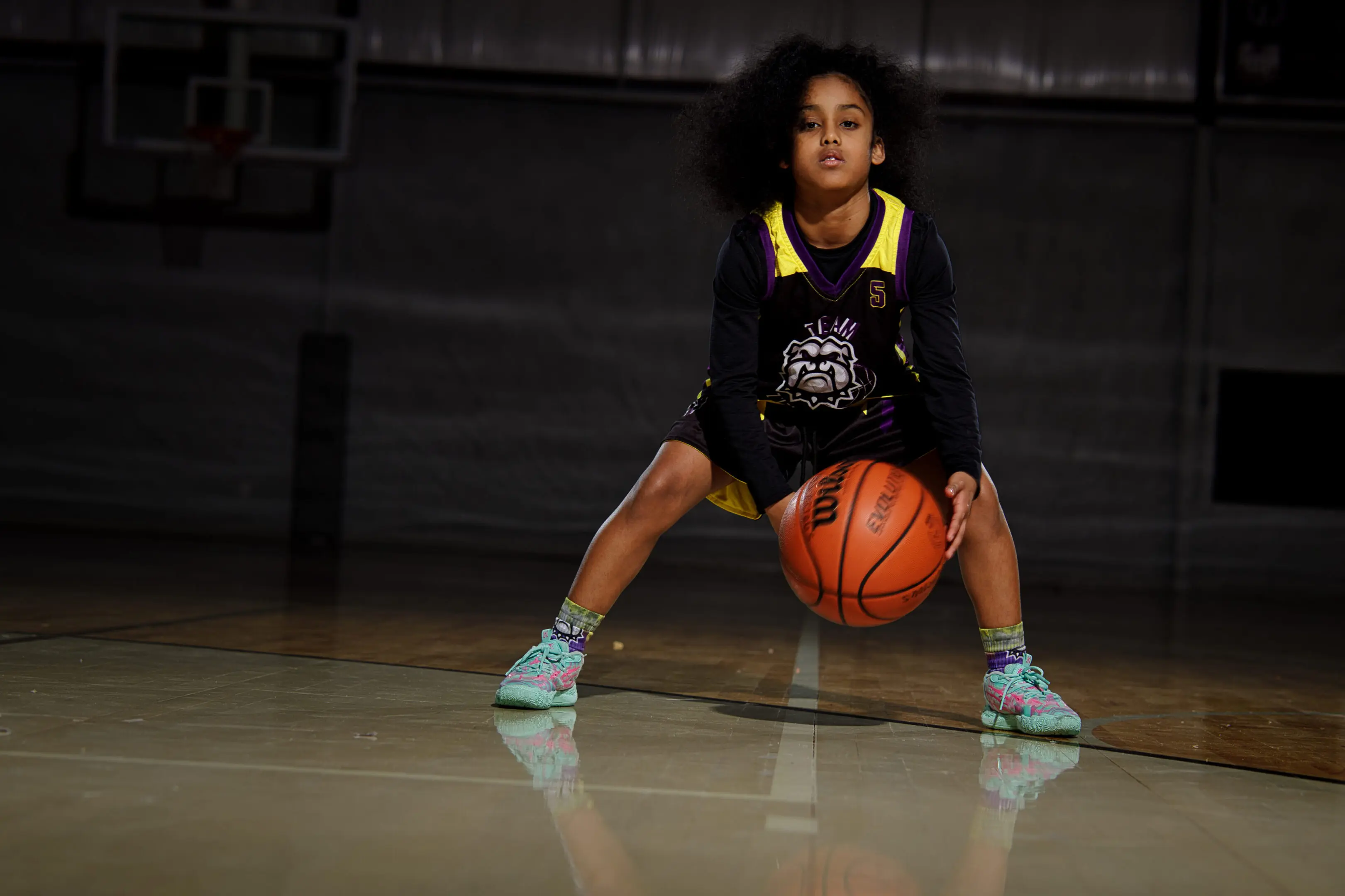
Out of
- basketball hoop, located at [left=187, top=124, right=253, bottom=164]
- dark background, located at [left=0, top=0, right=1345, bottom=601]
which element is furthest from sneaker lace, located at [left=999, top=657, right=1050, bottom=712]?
basketball hoop, located at [left=187, top=124, right=253, bottom=164]

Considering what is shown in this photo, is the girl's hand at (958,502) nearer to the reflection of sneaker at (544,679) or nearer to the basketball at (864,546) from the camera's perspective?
the basketball at (864,546)

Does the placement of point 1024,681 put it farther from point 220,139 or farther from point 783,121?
point 220,139

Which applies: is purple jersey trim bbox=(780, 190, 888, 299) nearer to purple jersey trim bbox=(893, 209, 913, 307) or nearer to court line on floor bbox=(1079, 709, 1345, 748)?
purple jersey trim bbox=(893, 209, 913, 307)

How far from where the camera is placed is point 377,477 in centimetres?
888

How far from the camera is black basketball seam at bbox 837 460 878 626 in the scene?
7.70ft

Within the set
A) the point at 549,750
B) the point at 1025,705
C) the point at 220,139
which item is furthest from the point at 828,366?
the point at 220,139

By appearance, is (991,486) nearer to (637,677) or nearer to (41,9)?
(637,677)

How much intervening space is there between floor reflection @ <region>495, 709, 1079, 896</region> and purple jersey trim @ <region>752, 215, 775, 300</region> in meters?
0.98

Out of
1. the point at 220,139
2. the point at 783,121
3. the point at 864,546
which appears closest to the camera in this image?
the point at 864,546


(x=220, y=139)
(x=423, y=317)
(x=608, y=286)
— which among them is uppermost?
(x=220, y=139)

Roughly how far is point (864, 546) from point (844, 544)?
1.4 inches

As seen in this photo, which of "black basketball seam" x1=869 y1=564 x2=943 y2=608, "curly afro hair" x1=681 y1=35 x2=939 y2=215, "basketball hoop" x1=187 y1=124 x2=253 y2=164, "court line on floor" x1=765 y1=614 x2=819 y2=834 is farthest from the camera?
"basketball hoop" x1=187 y1=124 x2=253 y2=164

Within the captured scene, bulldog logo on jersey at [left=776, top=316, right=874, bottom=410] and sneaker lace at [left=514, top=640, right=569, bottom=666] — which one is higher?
bulldog logo on jersey at [left=776, top=316, right=874, bottom=410]

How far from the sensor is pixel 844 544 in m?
2.35
